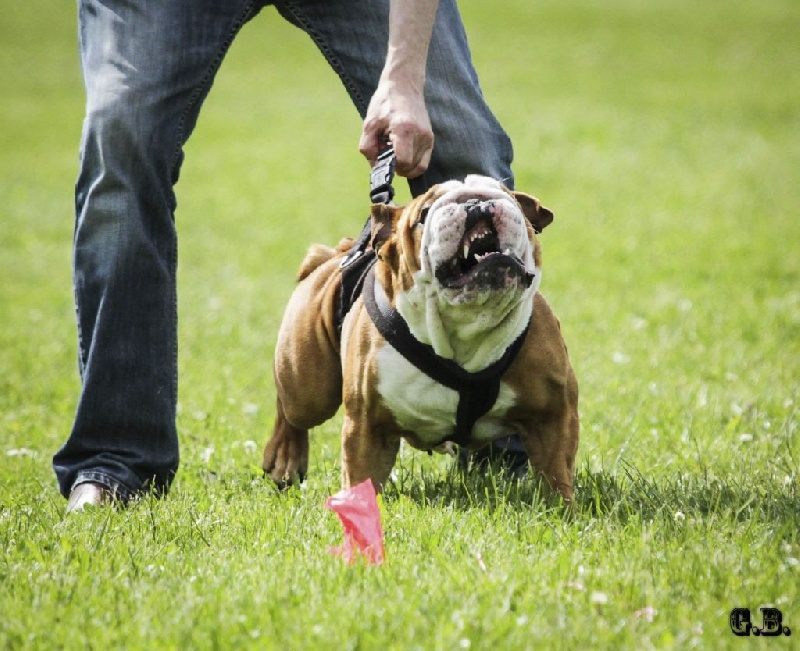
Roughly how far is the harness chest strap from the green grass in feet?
1.09

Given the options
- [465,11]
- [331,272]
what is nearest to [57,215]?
[331,272]

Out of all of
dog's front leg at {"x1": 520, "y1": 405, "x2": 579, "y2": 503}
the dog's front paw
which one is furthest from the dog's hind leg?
dog's front leg at {"x1": 520, "y1": 405, "x2": 579, "y2": 503}

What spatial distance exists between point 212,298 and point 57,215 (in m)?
4.99

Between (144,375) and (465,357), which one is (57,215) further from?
(465,357)

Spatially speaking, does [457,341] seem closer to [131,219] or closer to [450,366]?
[450,366]

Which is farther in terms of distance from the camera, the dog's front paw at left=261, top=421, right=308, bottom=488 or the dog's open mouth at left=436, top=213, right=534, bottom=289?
the dog's front paw at left=261, top=421, right=308, bottom=488

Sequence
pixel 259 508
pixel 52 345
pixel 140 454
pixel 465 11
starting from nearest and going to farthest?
pixel 259 508 → pixel 140 454 → pixel 52 345 → pixel 465 11

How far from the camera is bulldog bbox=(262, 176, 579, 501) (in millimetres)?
3076

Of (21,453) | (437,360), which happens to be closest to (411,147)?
(437,360)

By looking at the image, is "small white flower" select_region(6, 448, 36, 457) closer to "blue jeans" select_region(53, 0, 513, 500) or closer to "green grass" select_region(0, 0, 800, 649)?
"green grass" select_region(0, 0, 800, 649)

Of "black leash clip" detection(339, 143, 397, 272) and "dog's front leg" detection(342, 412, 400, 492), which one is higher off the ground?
"black leash clip" detection(339, 143, 397, 272)

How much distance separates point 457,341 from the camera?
333 cm

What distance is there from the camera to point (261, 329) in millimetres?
7648

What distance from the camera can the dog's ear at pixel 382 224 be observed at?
336cm
